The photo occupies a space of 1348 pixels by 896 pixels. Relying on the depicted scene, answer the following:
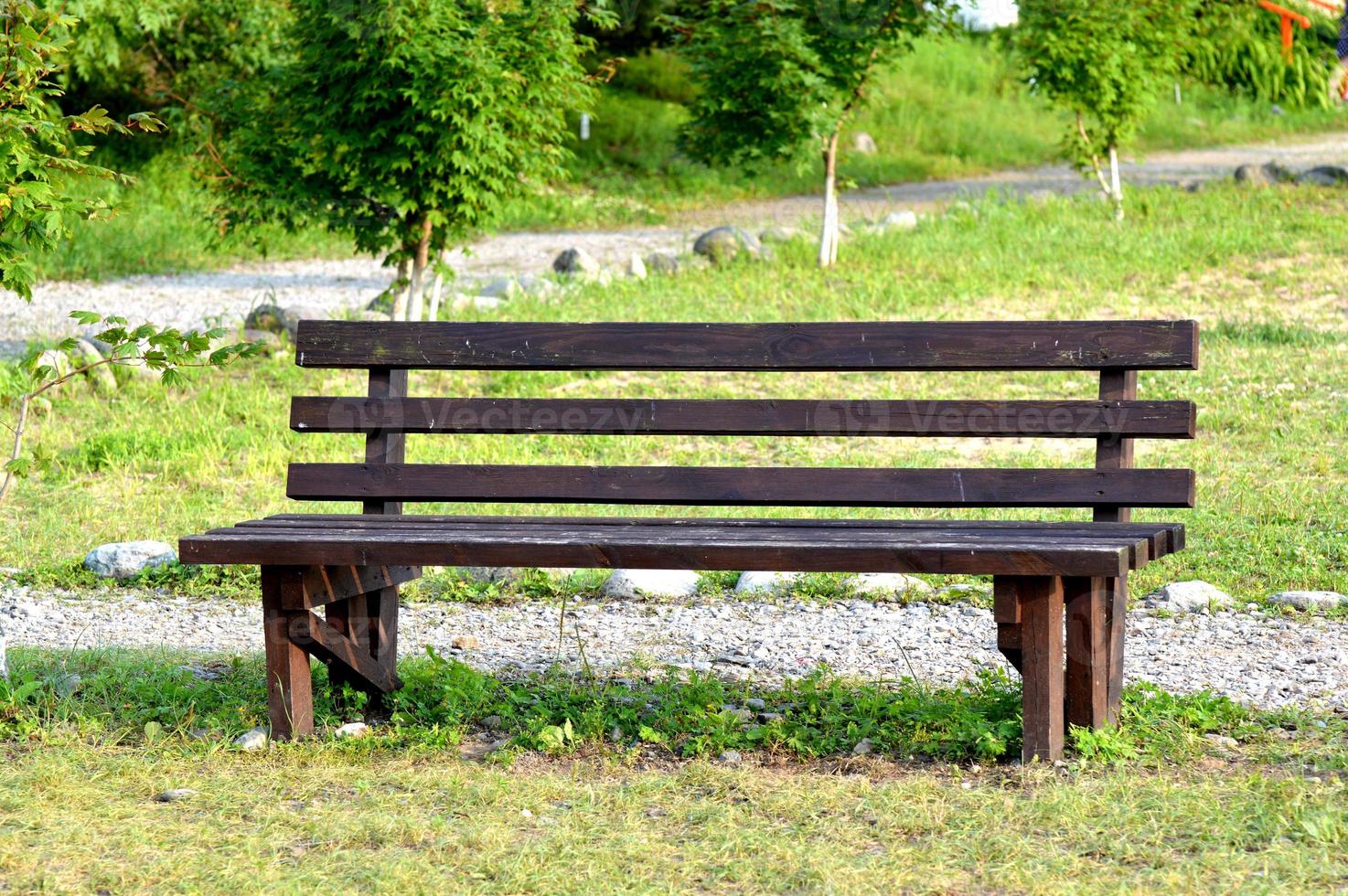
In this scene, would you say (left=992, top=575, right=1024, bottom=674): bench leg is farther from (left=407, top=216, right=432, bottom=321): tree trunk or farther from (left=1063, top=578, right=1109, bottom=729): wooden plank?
(left=407, top=216, right=432, bottom=321): tree trunk

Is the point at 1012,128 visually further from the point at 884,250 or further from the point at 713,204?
the point at 884,250

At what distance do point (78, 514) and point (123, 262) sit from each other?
722 cm

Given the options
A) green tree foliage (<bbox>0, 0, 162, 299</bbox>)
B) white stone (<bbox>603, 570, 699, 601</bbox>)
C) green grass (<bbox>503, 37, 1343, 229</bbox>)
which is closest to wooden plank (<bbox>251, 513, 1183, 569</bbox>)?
green tree foliage (<bbox>0, 0, 162, 299</bbox>)

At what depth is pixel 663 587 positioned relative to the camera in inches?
217

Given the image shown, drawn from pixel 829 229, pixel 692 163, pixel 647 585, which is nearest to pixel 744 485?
pixel 647 585

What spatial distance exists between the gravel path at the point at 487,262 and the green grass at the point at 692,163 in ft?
1.26

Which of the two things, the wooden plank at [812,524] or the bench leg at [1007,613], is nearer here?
the bench leg at [1007,613]

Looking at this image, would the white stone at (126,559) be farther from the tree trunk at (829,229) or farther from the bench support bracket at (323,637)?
the tree trunk at (829,229)

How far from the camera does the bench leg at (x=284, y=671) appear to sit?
11.8 feet

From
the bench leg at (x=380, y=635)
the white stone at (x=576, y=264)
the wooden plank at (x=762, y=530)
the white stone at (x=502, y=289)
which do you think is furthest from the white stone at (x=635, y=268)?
the wooden plank at (x=762, y=530)

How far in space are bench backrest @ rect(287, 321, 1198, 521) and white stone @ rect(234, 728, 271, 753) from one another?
0.65 m

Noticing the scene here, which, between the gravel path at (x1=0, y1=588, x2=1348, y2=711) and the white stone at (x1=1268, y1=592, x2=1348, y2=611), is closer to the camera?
the gravel path at (x1=0, y1=588, x2=1348, y2=711)

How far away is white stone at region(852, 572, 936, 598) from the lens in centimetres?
541

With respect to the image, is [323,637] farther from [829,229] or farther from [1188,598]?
[829,229]
